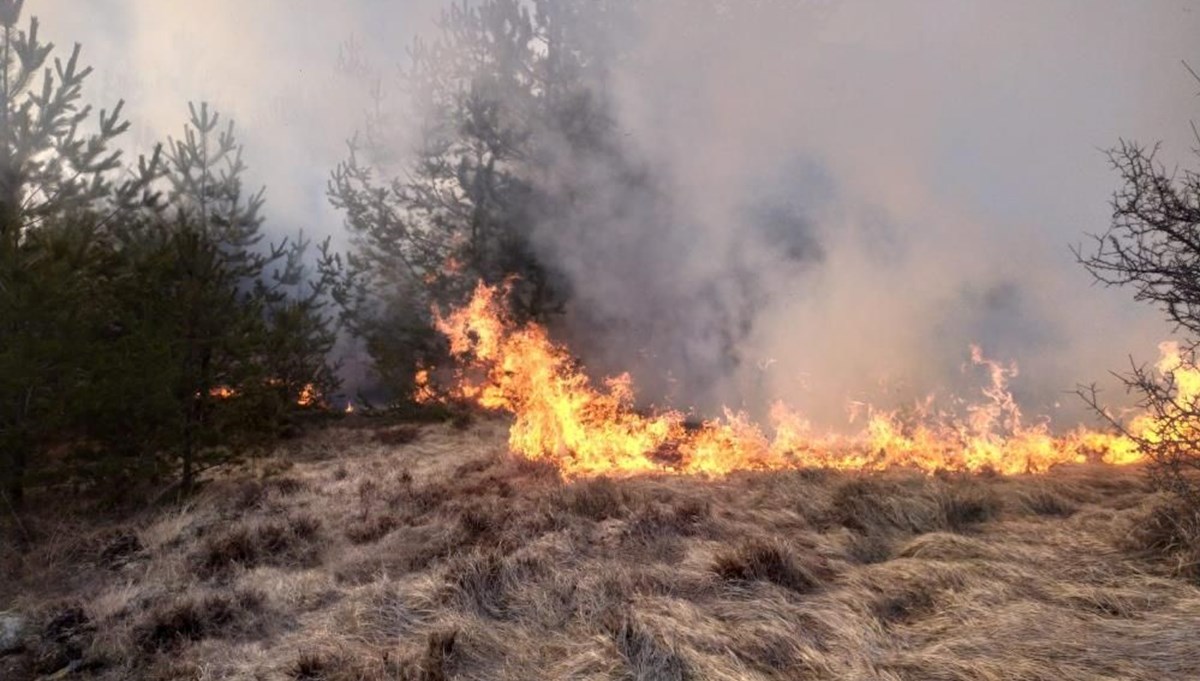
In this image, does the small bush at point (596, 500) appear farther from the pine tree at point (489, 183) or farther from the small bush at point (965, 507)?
the pine tree at point (489, 183)

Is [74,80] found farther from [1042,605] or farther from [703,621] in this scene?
[1042,605]

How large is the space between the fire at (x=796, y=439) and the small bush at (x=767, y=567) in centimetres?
377

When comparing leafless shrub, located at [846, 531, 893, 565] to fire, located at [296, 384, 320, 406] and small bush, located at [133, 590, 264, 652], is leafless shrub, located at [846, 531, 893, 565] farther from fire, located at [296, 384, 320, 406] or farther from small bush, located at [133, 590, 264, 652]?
fire, located at [296, 384, 320, 406]

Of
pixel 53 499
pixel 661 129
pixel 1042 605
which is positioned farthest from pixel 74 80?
pixel 1042 605

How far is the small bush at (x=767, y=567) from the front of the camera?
492 centimetres

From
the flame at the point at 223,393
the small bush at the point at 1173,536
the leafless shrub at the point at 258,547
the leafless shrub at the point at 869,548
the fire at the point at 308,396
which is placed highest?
the fire at the point at 308,396

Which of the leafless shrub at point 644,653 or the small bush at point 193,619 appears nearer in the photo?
the leafless shrub at point 644,653

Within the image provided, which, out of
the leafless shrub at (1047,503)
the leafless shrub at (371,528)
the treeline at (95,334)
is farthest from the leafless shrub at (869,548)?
the treeline at (95,334)

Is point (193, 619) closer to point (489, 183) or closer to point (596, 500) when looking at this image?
point (596, 500)

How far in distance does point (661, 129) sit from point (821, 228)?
4.64 metres

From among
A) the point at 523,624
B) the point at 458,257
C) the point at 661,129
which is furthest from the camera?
the point at 458,257

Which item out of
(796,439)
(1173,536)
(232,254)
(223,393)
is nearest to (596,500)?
(796,439)

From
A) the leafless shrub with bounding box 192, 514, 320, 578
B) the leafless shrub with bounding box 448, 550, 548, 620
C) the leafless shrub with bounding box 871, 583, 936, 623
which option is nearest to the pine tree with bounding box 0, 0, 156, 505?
the leafless shrub with bounding box 192, 514, 320, 578

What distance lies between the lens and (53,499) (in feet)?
27.9
